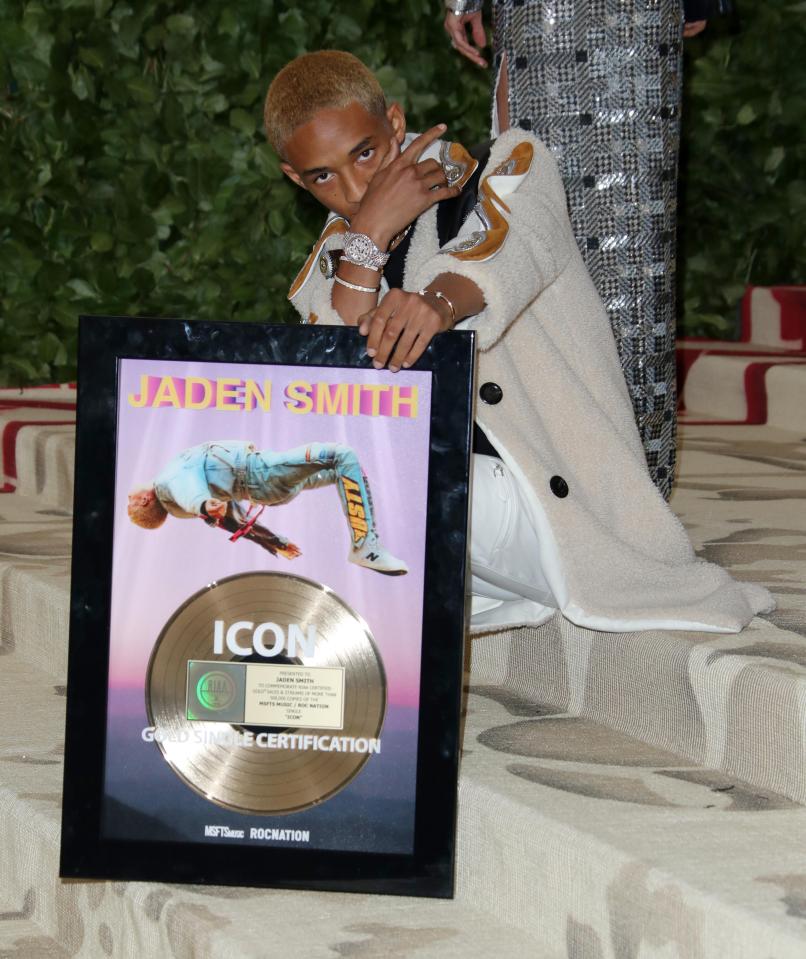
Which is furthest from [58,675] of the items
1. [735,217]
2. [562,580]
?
[735,217]

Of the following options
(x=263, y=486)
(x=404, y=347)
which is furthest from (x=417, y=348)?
(x=263, y=486)

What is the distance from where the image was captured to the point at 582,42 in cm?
202

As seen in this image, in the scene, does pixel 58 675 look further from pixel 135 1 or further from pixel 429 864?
pixel 135 1

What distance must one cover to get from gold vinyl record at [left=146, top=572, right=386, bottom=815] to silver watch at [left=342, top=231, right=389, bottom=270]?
399 mm

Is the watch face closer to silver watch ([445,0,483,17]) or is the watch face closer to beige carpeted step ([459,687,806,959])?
beige carpeted step ([459,687,806,959])

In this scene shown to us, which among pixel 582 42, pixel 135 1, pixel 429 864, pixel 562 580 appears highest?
pixel 135 1

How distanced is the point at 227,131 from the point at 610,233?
193 centimetres

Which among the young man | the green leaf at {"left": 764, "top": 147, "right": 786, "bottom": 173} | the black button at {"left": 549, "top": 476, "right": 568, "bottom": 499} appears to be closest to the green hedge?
the green leaf at {"left": 764, "top": 147, "right": 786, "bottom": 173}

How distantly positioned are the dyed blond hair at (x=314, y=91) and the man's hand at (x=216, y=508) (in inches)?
17.5

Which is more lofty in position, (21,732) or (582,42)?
(582,42)

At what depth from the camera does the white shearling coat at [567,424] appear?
1626 mm

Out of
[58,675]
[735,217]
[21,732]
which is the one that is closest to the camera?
[21,732]

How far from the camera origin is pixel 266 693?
138cm

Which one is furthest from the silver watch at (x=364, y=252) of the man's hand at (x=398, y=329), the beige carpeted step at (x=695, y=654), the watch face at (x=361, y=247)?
the beige carpeted step at (x=695, y=654)
